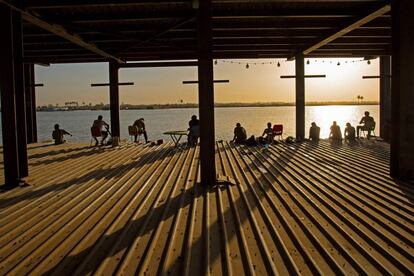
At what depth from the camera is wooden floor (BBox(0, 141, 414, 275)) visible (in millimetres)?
2982

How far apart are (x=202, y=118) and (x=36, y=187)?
3.35 meters

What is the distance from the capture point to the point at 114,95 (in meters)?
14.3

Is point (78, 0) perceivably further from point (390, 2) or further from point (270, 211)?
point (390, 2)

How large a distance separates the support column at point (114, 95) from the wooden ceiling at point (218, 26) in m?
0.63

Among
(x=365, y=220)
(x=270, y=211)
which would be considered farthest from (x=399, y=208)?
(x=270, y=211)

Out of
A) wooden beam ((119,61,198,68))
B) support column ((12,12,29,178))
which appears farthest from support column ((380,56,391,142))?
support column ((12,12,29,178))

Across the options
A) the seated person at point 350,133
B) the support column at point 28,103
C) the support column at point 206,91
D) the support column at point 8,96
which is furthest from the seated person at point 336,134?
the support column at point 28,103

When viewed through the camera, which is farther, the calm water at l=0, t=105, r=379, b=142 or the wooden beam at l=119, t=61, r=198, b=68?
the calm water at l=0, t=105, r=379, b=142

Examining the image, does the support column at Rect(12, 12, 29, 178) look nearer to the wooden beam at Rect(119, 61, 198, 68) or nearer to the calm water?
the wooden beam at Rect(119, 61, 198, 68)

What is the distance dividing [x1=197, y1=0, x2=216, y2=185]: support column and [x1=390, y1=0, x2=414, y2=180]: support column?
3.54m

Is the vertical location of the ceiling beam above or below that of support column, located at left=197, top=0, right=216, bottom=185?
above

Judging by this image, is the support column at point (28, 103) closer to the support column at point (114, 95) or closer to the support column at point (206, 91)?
the support column at point (114, 95)

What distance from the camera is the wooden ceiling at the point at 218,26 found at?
776 cm

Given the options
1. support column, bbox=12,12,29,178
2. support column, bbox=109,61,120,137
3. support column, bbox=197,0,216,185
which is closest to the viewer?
support column, bbox=197,0,216,185
